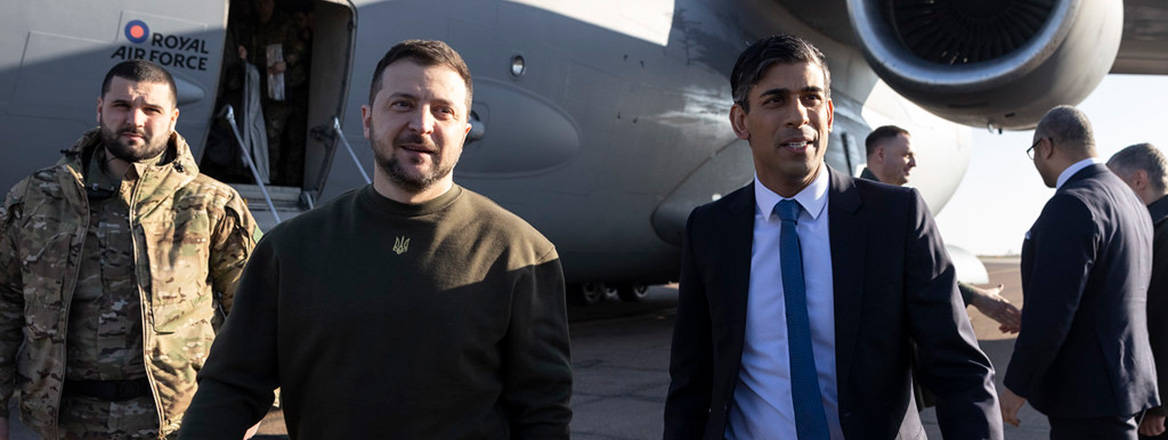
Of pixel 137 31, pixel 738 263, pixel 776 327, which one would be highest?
pixel 137 31

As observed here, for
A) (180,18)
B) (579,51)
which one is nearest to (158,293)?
(180,18)

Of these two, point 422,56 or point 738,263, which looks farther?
point 738,263

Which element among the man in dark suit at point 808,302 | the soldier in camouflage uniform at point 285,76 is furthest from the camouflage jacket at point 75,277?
the soldier in camouflage uniform at point 285,76

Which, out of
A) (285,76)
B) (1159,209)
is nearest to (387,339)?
(1159,209)

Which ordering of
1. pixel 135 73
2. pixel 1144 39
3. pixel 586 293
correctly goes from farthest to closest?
pixel 586 293
pixel 1144 39
pixel 135 73

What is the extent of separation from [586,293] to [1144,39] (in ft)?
26.6

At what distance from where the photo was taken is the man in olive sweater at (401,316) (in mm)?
1644

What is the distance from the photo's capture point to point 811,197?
1.87 metres

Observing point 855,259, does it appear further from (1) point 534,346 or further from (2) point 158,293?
(2) point 158,293

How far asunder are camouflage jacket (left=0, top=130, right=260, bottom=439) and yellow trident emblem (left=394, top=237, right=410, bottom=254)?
115 cm

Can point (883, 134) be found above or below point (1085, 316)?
above

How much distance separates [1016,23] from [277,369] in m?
7.04

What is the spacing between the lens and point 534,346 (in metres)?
1.72

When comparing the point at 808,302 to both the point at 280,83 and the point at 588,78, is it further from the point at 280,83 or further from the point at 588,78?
the point at 588,78
